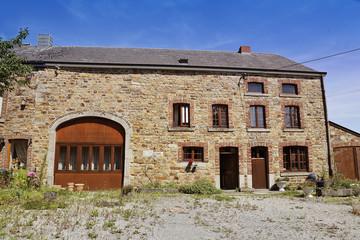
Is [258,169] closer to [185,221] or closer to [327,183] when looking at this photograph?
[327,183]

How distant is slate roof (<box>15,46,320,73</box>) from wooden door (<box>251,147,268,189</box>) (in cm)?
460

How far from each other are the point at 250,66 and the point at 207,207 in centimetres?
908

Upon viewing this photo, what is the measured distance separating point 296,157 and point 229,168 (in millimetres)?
3779

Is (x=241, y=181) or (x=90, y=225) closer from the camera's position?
(x=90, y=225)

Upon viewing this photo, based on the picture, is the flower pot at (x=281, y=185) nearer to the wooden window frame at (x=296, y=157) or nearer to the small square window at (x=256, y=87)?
the wooden window frame at (x=296, y=157)

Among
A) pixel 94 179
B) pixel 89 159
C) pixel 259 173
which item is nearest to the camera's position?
pixel 94 179

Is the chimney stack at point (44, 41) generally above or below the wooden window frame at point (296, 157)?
above

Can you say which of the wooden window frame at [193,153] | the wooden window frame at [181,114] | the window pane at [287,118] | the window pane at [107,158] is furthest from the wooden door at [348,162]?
the window pane at [107,158]

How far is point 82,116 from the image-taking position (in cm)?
1254

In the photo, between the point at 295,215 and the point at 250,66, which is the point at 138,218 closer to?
the point at 295,215

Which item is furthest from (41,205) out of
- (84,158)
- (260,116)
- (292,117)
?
(292,117)

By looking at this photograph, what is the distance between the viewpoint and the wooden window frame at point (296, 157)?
13852mm

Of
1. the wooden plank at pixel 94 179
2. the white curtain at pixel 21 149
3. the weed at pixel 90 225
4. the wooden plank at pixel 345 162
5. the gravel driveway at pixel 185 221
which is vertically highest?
the white curtain at pixel 21 149

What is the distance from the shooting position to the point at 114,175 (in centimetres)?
1256
